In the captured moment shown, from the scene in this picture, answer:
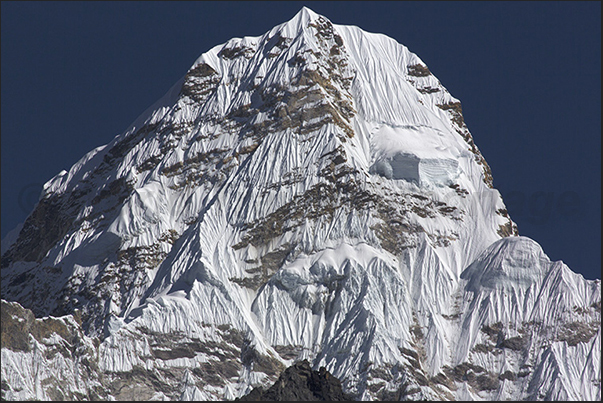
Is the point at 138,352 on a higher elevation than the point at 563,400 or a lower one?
higher

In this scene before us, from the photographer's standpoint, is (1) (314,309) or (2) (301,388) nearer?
(2) (301,388)

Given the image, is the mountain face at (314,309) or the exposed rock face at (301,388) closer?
the exposed rock face at (301,388)

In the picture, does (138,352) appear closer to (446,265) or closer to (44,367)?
(44,367)

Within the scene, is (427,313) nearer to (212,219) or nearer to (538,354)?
(538,354)

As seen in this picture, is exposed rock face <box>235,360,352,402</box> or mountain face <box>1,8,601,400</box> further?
mountain face <box>1,8,601,400</box>

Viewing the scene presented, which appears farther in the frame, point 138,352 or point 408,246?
point 408,246

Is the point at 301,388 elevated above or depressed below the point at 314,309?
below

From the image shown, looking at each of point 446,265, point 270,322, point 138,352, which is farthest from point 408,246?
point 138,352
